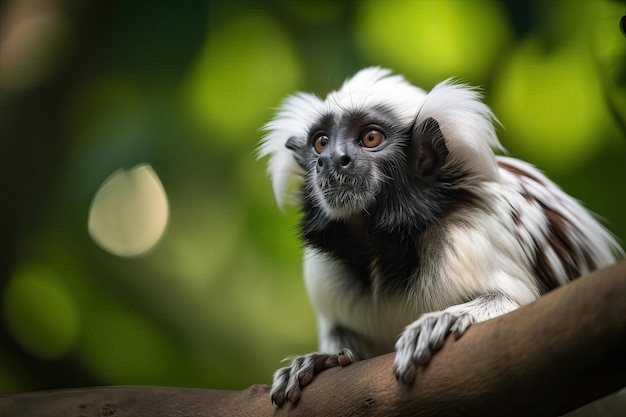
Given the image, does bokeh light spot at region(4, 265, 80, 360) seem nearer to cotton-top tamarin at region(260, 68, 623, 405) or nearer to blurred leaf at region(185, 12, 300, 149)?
blurred leaf at region(185, 12, 300, 149)

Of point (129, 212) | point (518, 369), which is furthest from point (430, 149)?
point (129, 212)

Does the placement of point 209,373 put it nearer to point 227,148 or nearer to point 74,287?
point 74,287

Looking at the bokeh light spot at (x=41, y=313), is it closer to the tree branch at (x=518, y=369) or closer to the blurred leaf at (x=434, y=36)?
the tree branch at (x=518, y=369)

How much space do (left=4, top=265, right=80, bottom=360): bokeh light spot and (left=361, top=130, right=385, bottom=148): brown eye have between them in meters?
1.91

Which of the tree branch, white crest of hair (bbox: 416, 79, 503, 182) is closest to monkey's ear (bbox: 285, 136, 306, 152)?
white crest of hair (bbox: 416, 79, 503, 182)

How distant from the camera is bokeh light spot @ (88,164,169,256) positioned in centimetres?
376

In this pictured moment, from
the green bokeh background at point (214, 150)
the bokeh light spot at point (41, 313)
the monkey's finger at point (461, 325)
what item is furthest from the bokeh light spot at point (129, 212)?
the monkey's finger at point (461, 325)

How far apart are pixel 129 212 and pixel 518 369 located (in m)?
2.65

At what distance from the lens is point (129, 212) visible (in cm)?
382

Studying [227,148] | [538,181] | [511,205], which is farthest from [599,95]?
[227,148]

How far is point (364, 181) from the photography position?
2.45 meters

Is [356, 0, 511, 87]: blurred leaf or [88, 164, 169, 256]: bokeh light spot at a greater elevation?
[356, 0, 511, 87]: blurred leaf

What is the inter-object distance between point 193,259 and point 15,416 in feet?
5.37

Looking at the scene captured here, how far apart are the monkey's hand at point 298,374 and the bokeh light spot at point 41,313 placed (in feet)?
5.69
